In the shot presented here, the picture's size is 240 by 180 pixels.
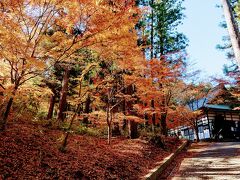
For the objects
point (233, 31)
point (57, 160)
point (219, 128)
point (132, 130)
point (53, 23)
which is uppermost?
point (53, 23)

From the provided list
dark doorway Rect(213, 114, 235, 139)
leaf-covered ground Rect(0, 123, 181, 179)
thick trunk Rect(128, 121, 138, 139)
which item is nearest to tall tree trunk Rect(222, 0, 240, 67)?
leaf-covered ground Rect(0, 123, 181, 179)

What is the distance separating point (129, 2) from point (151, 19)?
1033 centimetres

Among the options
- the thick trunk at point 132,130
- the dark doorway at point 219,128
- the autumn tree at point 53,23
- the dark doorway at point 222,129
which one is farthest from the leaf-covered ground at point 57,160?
the dark doorway at point 222,129

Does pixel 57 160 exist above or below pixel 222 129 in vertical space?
below

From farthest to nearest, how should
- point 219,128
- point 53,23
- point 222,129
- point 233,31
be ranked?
1. point 219,128
2. point 222,129
3. point 53,23
4. point 233,31

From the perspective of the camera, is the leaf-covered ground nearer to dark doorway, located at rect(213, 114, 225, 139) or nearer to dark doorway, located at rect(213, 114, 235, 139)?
dark doorway, located at rect(213, 114, 225, 139)

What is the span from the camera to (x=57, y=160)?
27.5 feet

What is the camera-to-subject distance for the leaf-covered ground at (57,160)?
7.09m

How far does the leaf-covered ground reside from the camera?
709cm

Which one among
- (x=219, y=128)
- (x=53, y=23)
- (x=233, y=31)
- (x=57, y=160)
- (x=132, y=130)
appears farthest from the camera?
(x=219, y=128)

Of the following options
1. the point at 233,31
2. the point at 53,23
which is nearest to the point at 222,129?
the point at 233,31

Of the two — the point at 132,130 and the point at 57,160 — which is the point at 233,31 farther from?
the point at 132,130

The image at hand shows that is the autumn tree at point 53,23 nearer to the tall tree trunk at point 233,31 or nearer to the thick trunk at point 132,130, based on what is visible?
the tall tree trunk at point 233,31

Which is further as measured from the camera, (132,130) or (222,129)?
(222,129)
